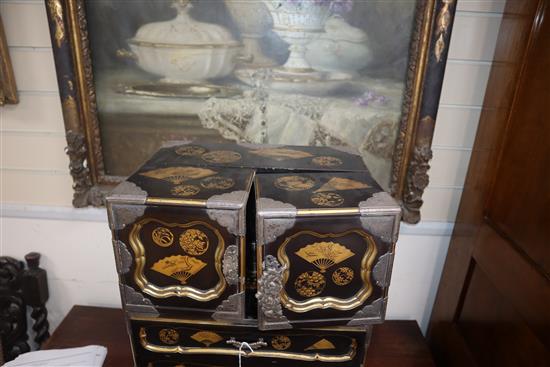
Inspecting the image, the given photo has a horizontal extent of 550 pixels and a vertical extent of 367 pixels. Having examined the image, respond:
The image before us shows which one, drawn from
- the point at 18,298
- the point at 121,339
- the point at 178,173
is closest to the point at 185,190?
the point at 178,173

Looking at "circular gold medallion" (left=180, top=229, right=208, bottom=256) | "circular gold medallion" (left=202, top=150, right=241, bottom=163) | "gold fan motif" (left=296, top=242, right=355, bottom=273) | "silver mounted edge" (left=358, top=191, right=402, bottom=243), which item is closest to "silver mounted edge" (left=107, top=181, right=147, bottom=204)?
"circular gold medallion" (left=180, top=229, right=208, bottom=256)

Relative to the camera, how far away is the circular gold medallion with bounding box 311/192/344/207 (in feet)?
2.59

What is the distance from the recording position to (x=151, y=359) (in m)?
0.96

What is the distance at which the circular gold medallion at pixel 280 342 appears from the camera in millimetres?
926

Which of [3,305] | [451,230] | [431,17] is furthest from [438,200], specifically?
→ [3,305]

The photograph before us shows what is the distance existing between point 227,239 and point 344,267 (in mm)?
259

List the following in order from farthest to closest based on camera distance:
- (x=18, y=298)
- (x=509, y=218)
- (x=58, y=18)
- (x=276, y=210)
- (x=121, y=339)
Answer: (x=18, y=298), (x=121, y=339), (x=58, y=18), (x=509, y=218), (x=276, y=210)

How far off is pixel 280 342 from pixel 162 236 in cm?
40

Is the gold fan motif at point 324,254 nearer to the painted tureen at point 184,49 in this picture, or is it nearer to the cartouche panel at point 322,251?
the cartouche panel at point 322,251

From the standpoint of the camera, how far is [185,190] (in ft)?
2.66

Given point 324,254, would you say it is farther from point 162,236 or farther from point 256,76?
point 256,76

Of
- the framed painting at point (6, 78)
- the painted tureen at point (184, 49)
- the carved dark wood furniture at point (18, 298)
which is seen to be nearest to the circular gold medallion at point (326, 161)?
the painted tureen at point (184, 49)

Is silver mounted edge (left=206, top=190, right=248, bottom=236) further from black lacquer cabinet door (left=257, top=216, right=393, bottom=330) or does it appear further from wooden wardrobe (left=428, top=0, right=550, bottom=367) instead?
wooden wardrobe (left=428, top=0, right=550, bottom=367)

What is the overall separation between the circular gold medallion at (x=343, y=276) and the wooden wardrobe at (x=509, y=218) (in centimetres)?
43
